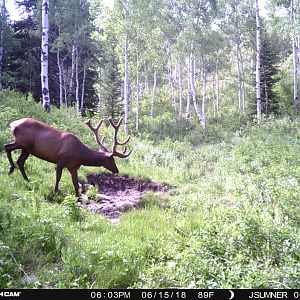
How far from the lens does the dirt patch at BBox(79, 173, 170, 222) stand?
716 centimetres

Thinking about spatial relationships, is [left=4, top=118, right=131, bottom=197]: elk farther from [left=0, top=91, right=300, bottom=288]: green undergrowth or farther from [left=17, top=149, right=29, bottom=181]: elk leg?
[left=0, top=91, right=300, bottom=288]: green undergrowth

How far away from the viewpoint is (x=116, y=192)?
905 cm

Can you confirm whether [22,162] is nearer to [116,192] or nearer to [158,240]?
[116,192]

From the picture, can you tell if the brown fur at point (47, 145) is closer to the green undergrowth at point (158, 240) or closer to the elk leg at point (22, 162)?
the elk leg at point (22, 162)

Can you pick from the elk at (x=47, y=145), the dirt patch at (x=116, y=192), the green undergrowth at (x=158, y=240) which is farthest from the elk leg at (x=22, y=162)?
the dirt patch at (x=116, y=192)

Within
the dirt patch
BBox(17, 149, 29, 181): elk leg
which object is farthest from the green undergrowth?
the dirt patch

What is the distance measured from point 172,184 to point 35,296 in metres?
6.61

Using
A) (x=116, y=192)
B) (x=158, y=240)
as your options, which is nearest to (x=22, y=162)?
(x=116, y=192)

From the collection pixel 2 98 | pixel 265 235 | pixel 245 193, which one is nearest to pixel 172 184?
pixel 245 193

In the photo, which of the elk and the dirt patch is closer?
the dirt patch

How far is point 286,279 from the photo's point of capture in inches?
138

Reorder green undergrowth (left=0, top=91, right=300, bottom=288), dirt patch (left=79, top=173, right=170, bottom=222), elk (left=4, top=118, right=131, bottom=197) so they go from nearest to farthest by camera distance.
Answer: green undergrowth (left=0, top=91, right=300, bottom=288), dirt patch (left=79, top=173, right=170, bottom=222), elk (left=4, top=118, right=131, bottom=197)

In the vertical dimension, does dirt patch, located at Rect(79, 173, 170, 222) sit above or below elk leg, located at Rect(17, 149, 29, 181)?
below

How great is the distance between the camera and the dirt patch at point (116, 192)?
7.16 meters
